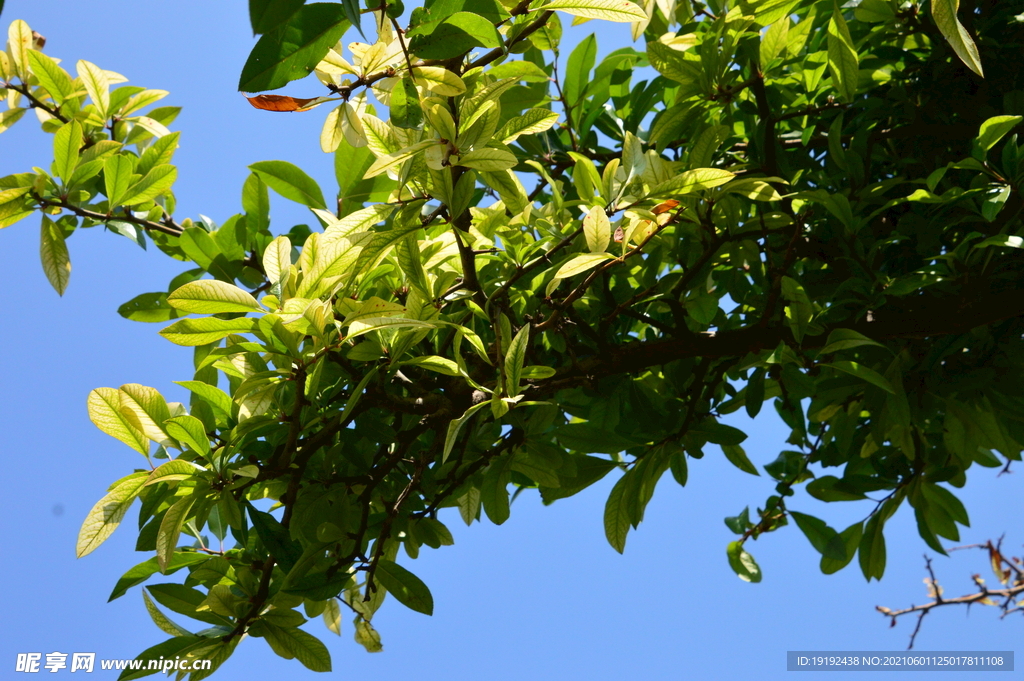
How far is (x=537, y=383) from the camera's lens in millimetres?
932

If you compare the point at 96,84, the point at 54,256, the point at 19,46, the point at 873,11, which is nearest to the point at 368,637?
the point at 54,256

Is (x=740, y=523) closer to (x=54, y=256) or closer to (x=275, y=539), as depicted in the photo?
(x=275, y=539)

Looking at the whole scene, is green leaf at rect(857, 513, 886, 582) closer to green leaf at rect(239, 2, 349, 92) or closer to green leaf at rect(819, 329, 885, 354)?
green leaf at rect(819, 329, 885, 354)

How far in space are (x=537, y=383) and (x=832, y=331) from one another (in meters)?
0.39

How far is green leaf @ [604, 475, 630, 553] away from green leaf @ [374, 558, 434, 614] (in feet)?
0.93

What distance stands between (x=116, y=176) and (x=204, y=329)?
38 cm

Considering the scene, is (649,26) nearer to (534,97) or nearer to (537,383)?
(534,97)

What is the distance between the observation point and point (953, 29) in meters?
0.49

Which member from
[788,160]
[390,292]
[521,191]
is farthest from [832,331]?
[390,292]

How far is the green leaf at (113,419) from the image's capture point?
80 cm

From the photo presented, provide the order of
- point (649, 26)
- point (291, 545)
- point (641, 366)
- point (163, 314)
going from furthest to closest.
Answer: point (649, 26), point (163, 314), point (641, 366), point (291, 545)

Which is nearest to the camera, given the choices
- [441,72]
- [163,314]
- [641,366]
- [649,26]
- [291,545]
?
[441,72]

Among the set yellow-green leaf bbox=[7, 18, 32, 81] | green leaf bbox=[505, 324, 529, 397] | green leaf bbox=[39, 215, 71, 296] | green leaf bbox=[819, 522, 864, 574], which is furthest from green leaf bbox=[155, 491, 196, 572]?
green leaf bbox=[819, 522, 864, 574]

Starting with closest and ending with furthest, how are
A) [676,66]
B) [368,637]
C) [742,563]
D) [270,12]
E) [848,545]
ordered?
[270,12] < [676,66] < [368,637] < [848,545] < [742,563]
